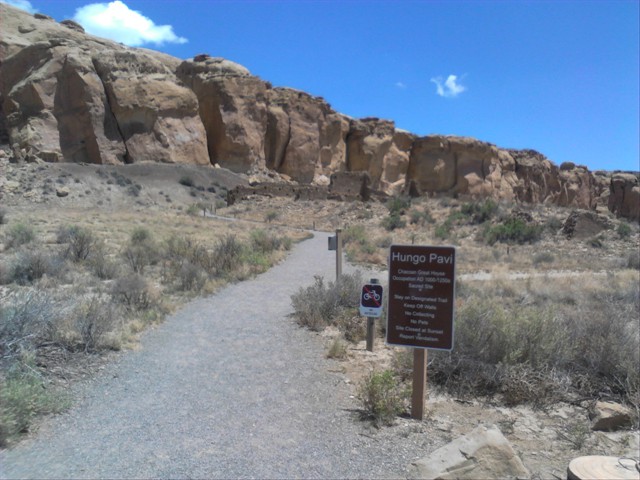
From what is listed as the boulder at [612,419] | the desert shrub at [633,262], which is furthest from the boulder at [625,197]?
the boulder at [612,419]

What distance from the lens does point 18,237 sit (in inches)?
636

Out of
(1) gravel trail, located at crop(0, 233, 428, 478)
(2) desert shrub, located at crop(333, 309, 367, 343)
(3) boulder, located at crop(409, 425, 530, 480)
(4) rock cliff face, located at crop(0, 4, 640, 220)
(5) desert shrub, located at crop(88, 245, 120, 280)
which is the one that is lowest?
(1) gravel trail, located at crop(0, 233, 428, 478)

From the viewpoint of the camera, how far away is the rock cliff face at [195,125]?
5225 cm

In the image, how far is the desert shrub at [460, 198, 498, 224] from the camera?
1230 inches

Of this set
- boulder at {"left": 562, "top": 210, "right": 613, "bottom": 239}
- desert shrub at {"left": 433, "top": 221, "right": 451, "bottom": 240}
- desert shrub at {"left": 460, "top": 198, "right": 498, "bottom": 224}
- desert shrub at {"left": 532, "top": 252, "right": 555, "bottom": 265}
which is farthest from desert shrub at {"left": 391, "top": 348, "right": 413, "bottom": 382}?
desert shrub at {"left": 460, "top": 198, "right": 498, "bottom": 224}

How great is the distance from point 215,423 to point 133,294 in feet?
17.7

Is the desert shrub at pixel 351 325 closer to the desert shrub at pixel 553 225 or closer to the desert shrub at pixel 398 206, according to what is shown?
the desert shrub at pixel 553 225

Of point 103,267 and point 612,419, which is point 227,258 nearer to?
point 103,267

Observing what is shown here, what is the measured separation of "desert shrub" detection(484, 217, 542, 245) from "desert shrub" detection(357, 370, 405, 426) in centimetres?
2220

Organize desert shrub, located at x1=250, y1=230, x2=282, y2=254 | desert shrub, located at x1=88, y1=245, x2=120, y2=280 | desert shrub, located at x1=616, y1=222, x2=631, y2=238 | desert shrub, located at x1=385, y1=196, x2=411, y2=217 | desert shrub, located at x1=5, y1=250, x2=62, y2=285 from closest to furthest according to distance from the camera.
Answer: desert shrub, located at x1=5, y1=250, x2=62, y2=285
desert shrub, located at x1=88, y1=245, x2=120, y2=280
desert shrub, located at x1=250, y1=230, x2=282, y2=254
desert shrub, located at x1=616, y1=222, x2=631, y2=238
desert shrub, located at x1=385, y1=196, x2=411, y2=217

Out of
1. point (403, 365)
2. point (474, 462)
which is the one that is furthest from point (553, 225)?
point (474, 462)

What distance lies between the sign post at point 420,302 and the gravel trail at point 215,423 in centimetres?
79

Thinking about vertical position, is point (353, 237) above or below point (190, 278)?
above

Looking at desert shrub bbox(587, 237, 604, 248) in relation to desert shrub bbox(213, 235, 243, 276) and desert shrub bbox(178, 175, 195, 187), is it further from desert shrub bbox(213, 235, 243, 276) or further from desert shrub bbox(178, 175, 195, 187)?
desert shrub bbox(178, 175, 195, 187)
